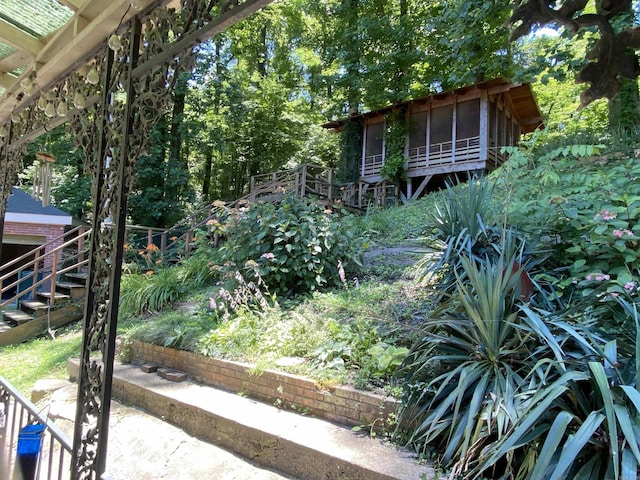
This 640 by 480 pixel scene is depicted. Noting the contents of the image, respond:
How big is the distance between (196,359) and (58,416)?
132 cm

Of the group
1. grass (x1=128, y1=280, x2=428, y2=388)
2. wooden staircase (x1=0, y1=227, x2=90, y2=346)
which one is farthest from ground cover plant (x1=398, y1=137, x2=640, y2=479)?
wooden staircase (x1=0, y1=227, x2=90, y2=346)

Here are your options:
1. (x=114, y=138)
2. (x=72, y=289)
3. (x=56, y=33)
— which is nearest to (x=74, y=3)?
(x=56, y=33)

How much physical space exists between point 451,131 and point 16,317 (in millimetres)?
14266

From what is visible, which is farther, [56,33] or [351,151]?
[351,151]

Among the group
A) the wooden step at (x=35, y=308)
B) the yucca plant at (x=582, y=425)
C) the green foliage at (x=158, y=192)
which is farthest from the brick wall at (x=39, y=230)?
the yucca plant at (x=582, y=425)

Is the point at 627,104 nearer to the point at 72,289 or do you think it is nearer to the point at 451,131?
the point at 451,131

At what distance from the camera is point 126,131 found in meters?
2.07

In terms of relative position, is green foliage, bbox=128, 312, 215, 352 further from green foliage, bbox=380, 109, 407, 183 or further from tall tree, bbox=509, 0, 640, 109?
→ green foliage, bbox=380, 109, 407, 183

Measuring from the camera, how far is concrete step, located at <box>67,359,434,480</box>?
220cm

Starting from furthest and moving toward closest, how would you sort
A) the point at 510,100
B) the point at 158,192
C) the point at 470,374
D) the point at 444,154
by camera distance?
the point at 510,100 < the point at 444,154 < the point at 158,192 < the point at 470,374

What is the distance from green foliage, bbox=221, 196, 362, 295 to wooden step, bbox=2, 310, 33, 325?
3.93m

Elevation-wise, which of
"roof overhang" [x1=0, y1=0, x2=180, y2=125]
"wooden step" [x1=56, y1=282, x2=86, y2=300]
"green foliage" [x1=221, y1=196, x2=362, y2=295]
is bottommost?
"wooden step" [x1=56, y1=282, x2=86, y2=300]

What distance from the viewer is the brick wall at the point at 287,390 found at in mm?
2684

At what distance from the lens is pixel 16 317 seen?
657cm
